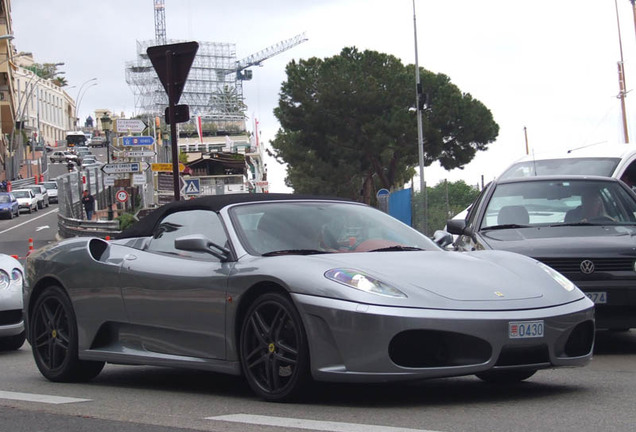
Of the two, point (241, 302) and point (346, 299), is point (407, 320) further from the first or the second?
point (241, 302)

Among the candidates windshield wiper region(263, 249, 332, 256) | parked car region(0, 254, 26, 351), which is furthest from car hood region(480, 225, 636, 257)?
parked car region(0, 254, 26, 351)

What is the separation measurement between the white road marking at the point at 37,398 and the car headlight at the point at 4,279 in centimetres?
331

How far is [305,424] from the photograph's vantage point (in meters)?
4.89

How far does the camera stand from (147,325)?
6812 mm

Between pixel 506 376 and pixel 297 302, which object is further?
pixel 506 376

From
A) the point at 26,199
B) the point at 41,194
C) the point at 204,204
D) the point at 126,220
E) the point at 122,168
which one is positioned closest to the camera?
the point at 204,204

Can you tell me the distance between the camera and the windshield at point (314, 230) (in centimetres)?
636

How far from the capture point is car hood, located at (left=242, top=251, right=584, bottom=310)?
18.1 ft

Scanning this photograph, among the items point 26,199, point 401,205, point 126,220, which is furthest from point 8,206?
point 401,205

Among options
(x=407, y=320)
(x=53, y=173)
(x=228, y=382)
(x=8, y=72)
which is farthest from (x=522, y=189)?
(x=53, y=173)

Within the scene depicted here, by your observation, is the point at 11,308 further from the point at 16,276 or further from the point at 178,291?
the point at 178,291

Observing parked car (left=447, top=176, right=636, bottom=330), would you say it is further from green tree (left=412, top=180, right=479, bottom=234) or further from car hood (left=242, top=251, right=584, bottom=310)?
green tree (left=412, top=180, right=479, bottom=234)

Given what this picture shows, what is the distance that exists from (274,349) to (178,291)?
1.04 m

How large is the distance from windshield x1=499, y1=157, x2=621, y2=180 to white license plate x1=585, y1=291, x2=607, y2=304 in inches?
177
